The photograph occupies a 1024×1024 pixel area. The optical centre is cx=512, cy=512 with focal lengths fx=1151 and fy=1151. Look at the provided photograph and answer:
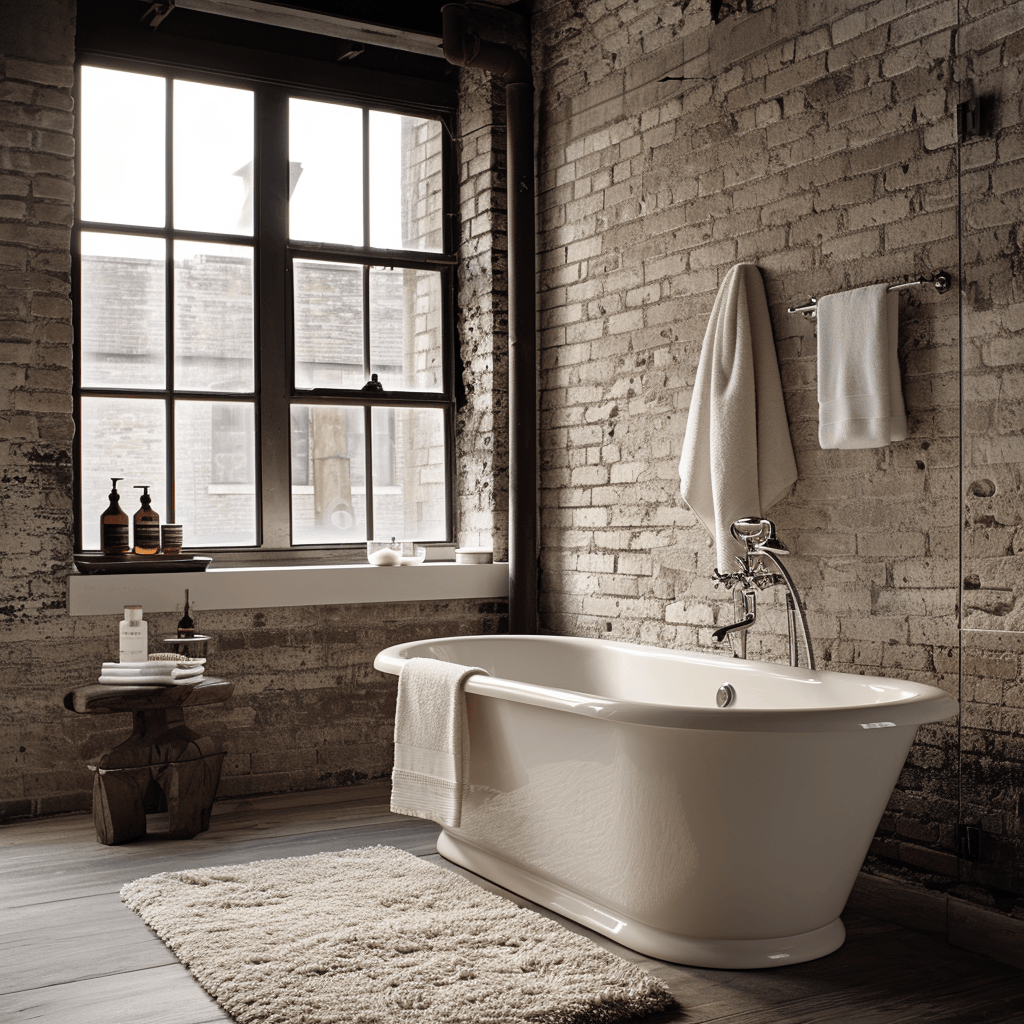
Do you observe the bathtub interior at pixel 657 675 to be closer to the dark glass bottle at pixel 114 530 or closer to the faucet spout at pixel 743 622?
the faucet spout at pixel 743 622

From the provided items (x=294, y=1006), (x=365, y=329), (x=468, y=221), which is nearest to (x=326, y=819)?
(x=294, y=1006)

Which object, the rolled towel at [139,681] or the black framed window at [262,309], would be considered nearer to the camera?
the rolled towel at [139,681]

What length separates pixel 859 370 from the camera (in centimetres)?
298

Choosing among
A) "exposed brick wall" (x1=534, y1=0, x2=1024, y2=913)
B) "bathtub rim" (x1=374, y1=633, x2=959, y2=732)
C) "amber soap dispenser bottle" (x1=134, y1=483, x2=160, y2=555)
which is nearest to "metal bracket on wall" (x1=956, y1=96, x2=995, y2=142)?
"exposed brick wall" (x1=534, y1=0, x2=1024, y2=913)

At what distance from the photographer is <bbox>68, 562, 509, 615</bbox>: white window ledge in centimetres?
384

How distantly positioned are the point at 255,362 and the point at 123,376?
1.61 feet

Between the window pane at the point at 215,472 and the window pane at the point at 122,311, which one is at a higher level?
the window pane at the point at 122,311

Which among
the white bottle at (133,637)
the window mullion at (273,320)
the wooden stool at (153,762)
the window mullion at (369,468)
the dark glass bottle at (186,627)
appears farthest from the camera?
the window mullion at (369,468)

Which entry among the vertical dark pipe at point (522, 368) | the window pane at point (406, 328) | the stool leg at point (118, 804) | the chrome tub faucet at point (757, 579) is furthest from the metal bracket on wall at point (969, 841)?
the window pane at point (406, 328)

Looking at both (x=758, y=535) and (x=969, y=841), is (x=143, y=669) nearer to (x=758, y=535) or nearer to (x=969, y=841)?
(x=758, y=535)

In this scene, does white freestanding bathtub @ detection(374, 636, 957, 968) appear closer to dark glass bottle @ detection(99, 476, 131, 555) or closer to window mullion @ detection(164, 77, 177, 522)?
dark glass bottle @ detection(99, 476, 131, 555)

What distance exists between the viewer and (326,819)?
12.6 ft

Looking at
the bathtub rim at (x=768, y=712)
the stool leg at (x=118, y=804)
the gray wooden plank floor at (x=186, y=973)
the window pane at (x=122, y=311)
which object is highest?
the window pane at (x=122, y=311)

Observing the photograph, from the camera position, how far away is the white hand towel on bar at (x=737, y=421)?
3.31 meters
